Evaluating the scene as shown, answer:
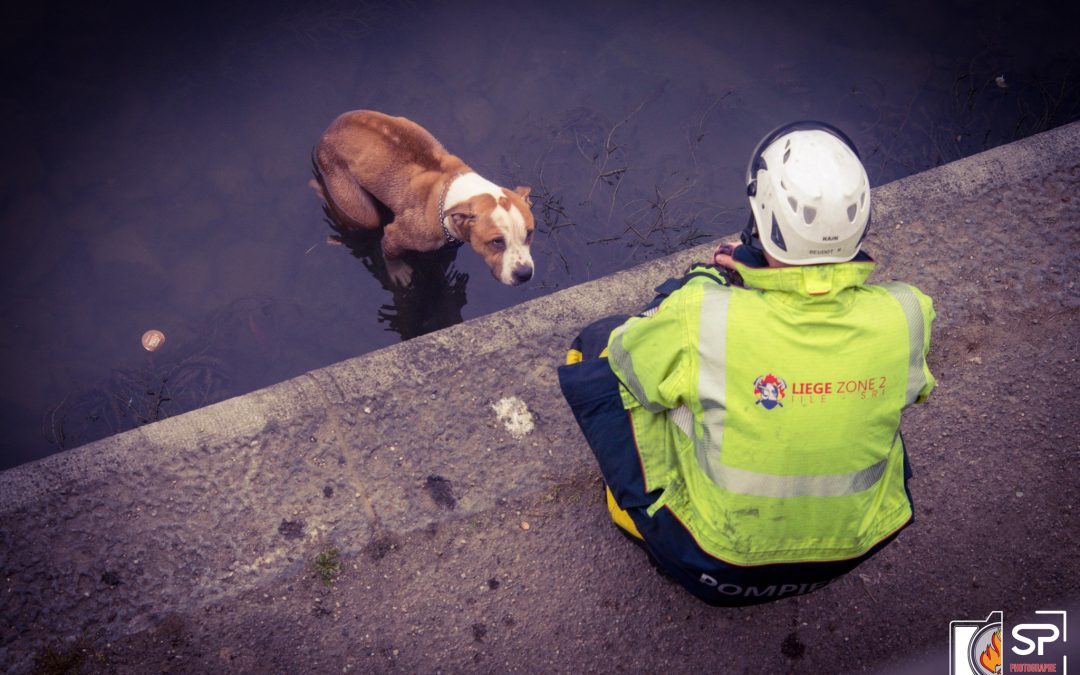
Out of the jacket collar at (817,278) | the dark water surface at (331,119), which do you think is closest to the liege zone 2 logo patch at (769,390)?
the jacket collar at (817,278)

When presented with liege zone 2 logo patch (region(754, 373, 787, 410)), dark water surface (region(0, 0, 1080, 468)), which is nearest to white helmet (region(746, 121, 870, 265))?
liege zone 2 logo patch (region(754, 373, 787, 410))

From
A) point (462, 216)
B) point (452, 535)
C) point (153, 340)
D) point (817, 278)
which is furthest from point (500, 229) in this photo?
point (153, 340)

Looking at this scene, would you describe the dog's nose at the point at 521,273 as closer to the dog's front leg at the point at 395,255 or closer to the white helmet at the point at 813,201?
the dog's front leg at the point at 395,255

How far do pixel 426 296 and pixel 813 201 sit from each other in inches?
103

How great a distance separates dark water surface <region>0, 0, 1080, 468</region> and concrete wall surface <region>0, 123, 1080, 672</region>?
115 cm

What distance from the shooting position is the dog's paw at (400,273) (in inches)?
157

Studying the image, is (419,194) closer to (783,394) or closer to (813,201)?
(813,201)

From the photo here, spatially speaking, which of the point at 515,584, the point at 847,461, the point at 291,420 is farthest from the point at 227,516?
the point at 847,461

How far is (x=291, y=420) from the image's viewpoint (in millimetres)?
2904

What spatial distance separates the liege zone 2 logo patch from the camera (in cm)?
168

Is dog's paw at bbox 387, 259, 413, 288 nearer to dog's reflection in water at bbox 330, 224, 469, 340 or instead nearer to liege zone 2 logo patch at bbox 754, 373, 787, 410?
dog's reflection in water at bbox 330, 224, 469, 340

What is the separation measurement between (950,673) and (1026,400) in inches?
51.1

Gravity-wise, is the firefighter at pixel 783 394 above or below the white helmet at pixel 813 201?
below

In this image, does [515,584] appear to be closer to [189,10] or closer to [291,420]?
[291,420]
